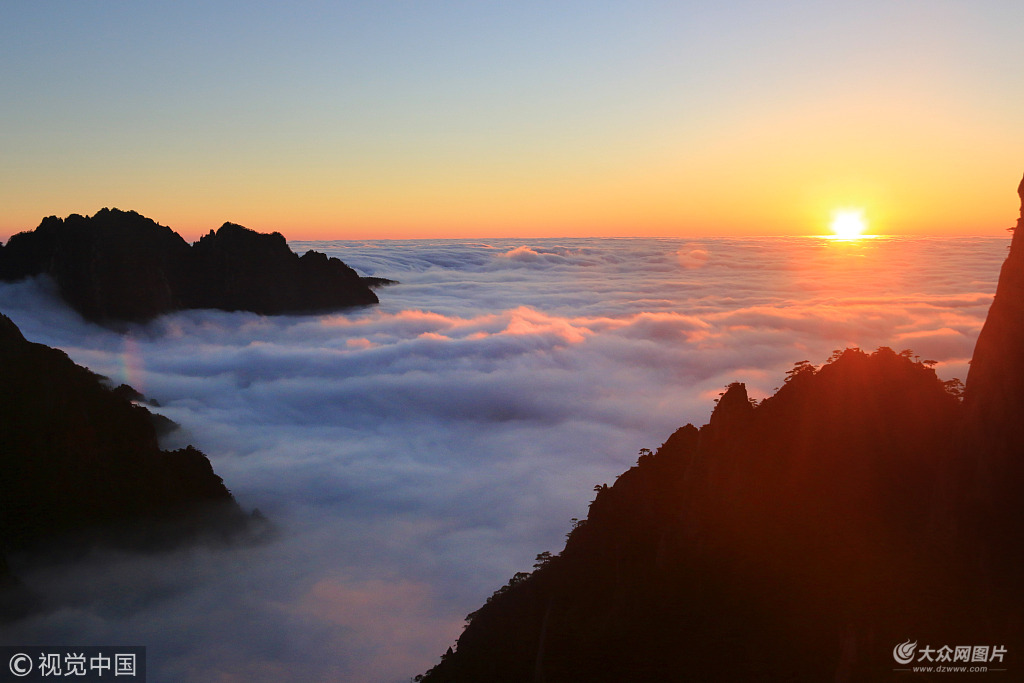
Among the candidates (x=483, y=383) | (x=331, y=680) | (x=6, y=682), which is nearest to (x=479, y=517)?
(x=331, y=680)

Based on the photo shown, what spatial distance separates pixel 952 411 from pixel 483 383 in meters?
103

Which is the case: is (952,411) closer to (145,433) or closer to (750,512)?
(750,512)

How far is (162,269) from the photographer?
344 feet

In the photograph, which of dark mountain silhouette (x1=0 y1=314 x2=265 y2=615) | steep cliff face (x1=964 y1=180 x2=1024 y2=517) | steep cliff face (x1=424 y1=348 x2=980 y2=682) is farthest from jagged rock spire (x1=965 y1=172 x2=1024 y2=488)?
dark mountain silhouette (x1=0 y1=314 x2=265 y2=615)

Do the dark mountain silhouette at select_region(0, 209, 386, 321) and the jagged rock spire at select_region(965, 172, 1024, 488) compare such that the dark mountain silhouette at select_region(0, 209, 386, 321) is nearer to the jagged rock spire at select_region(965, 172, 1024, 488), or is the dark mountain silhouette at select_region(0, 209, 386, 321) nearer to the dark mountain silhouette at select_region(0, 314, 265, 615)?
the dark mountain silhouette at select_region(0, 314, 265, 615)

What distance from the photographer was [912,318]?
12781 cm

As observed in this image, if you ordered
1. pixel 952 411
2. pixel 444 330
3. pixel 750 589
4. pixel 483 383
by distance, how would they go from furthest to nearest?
pixel 444 330 < pixel 483 383 < pixel 952 411 < pixel 750 589

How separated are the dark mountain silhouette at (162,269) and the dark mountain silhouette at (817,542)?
10037 centimetres

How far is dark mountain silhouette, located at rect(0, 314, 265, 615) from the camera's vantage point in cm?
3244

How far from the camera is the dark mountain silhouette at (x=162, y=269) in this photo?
92500 millimetres

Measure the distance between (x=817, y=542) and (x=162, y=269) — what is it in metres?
116

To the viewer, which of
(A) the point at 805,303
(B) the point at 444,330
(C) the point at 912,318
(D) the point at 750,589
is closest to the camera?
(D) the point at 750,589

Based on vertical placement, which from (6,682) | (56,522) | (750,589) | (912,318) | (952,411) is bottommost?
(6,682)

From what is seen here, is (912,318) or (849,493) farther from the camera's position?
(912,318)
